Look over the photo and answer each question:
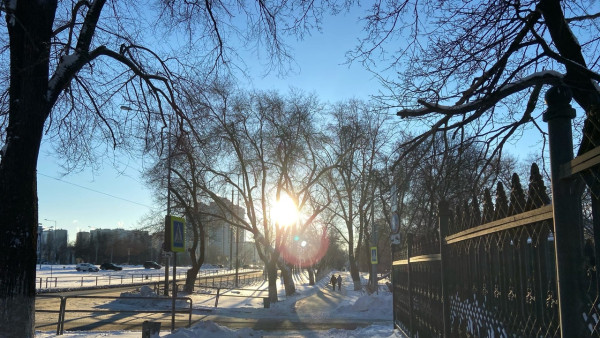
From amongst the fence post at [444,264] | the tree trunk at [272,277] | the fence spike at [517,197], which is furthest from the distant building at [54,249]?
the fence spike at [517,197]

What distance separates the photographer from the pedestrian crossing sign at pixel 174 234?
1148 centimetres

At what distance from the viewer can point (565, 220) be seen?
2.30 m

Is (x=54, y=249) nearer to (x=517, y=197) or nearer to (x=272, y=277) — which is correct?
(x=272, y=277)

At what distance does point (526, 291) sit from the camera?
9.21 feet

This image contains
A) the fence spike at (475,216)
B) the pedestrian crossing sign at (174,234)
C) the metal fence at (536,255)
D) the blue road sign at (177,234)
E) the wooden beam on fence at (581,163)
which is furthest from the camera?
the blue road sign at (177,234)

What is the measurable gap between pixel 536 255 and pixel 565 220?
461 millimetres

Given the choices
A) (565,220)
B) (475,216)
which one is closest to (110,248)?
(475,216)

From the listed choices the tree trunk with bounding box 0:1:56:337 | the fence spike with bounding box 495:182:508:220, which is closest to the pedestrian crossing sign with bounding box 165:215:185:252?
the tree trunk with bounding box 0:1:56:337

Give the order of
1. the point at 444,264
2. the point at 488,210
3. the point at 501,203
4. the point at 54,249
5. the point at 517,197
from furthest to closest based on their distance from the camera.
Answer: the point at 54,249, the point at 444,264, the point at 488,210, the point at 501,203, the point at 517,197

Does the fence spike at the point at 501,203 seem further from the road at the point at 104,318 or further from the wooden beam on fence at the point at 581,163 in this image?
the road at the point at 104,318

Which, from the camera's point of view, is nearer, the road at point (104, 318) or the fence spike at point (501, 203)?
the fence spike at point (501, 203)

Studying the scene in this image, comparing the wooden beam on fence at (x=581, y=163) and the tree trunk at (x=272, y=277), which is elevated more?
the wooden beam on fence at (x=581, y=163)

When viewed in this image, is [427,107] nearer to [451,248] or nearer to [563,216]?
[451,248]

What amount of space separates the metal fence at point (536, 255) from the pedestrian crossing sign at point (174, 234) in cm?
802
